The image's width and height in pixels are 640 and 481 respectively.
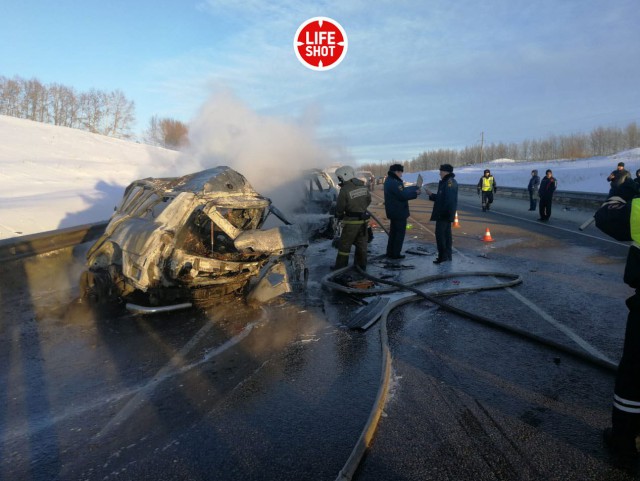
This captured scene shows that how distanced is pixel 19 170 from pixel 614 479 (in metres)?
23.5

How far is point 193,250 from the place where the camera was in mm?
5473

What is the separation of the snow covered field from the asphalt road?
579cm

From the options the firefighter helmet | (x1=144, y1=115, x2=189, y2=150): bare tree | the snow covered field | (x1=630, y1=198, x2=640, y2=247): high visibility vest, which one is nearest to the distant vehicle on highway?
the snow covered field

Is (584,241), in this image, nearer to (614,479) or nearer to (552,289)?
(552,289)

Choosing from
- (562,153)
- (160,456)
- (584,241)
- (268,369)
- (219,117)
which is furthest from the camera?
(562,153)

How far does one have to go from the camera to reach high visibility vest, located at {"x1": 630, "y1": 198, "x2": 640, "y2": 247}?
8.43 ft

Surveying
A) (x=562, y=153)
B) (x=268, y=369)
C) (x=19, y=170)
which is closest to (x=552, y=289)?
(x=268, y=369)

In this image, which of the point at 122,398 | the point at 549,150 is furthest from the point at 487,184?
the point at 549,150

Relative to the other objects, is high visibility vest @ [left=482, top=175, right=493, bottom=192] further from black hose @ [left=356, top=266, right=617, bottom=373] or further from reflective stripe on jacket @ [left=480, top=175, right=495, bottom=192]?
black hose @ [left=356, top=266, right=617, bottom=373]

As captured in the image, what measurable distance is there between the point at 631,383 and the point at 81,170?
24.7 meters

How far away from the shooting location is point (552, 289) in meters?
6.23

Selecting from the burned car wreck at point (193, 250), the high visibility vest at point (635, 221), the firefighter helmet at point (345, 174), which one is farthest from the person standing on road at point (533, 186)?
the high visibility vest at point (635, 221)

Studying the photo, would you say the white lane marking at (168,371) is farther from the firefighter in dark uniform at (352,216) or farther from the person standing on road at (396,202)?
the person standing on road at (396,202)

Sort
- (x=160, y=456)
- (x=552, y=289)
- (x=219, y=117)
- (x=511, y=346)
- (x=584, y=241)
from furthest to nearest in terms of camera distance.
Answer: (x=219, y=117), (x=584, y=241), (x=552, y=289), (x=511, y=346), (x=160, y=456)
